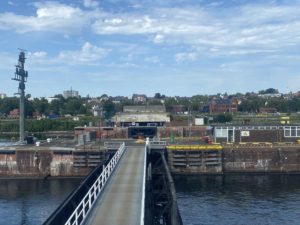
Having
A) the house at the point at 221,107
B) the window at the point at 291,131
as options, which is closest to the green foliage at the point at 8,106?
the house at the point at 221,107

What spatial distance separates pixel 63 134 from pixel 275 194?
71.7 metres

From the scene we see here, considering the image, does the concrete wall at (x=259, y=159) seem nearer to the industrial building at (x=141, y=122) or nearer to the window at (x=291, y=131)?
the window at (x=291, y=131)

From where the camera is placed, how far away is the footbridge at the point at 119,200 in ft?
60.8

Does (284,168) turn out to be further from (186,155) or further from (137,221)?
(137,221)

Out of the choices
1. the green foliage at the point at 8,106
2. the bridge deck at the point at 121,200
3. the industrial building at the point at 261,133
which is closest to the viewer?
the bridge deck at the point at 121,200

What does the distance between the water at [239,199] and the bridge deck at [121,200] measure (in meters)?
7.16

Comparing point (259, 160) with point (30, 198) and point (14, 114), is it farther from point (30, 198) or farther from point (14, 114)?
point (14, 114)

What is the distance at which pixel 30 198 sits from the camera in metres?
42.3

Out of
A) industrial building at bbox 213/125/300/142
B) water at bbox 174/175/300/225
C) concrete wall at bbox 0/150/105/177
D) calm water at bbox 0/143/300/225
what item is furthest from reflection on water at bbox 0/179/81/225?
industrial building at bbox 213/125/300/142

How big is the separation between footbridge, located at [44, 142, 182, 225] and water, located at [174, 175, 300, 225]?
4273 mm

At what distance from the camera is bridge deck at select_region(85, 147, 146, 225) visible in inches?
725

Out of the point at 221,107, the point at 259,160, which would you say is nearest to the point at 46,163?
the point at 259,160

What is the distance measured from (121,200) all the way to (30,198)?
75.5 ft

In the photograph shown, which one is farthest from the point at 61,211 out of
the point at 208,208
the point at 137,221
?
the point at 208,208
